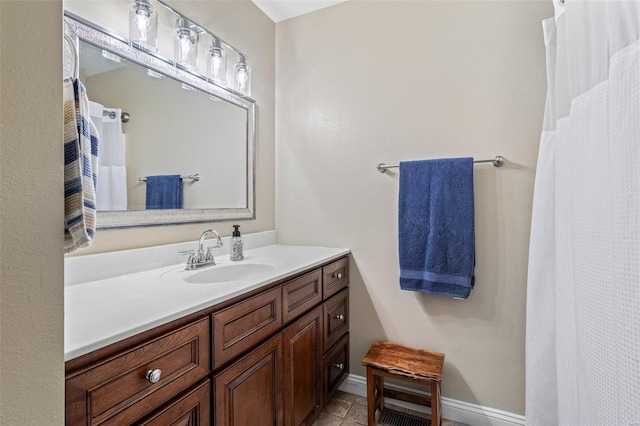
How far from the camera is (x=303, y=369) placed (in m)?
1.34

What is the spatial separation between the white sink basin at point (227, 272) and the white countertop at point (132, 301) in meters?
0.04

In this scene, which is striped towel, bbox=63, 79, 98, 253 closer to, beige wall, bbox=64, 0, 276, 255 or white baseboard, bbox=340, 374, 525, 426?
beige wall, bbox=64, 0, 276, 255

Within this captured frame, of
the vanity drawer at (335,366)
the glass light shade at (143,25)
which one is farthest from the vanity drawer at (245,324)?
the glass light shade at (143,25)

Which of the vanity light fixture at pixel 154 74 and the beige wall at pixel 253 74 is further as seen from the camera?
the vanity light fixture at pixel 154 74

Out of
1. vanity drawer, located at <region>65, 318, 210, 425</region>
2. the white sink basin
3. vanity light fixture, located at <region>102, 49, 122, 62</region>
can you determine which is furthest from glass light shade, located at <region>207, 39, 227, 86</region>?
vanity drawer, located at <region>65, 318, 210, 425</region>

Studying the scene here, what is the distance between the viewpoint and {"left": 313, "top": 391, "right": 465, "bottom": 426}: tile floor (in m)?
1.57

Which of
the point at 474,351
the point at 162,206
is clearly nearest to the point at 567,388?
the point at 474,351

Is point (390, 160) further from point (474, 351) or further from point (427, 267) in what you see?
point (474, 351)

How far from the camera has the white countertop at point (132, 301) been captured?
630mm

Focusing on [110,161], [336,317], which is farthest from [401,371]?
[110,161]

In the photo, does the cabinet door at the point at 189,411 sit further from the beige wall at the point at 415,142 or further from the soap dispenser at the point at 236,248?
the beige wall at the point at 415,142

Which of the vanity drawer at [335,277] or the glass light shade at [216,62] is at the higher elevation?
the glass light shade at [216,62]

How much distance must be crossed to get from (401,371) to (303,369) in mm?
484

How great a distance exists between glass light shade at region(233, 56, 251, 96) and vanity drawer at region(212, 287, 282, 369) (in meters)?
1.24
